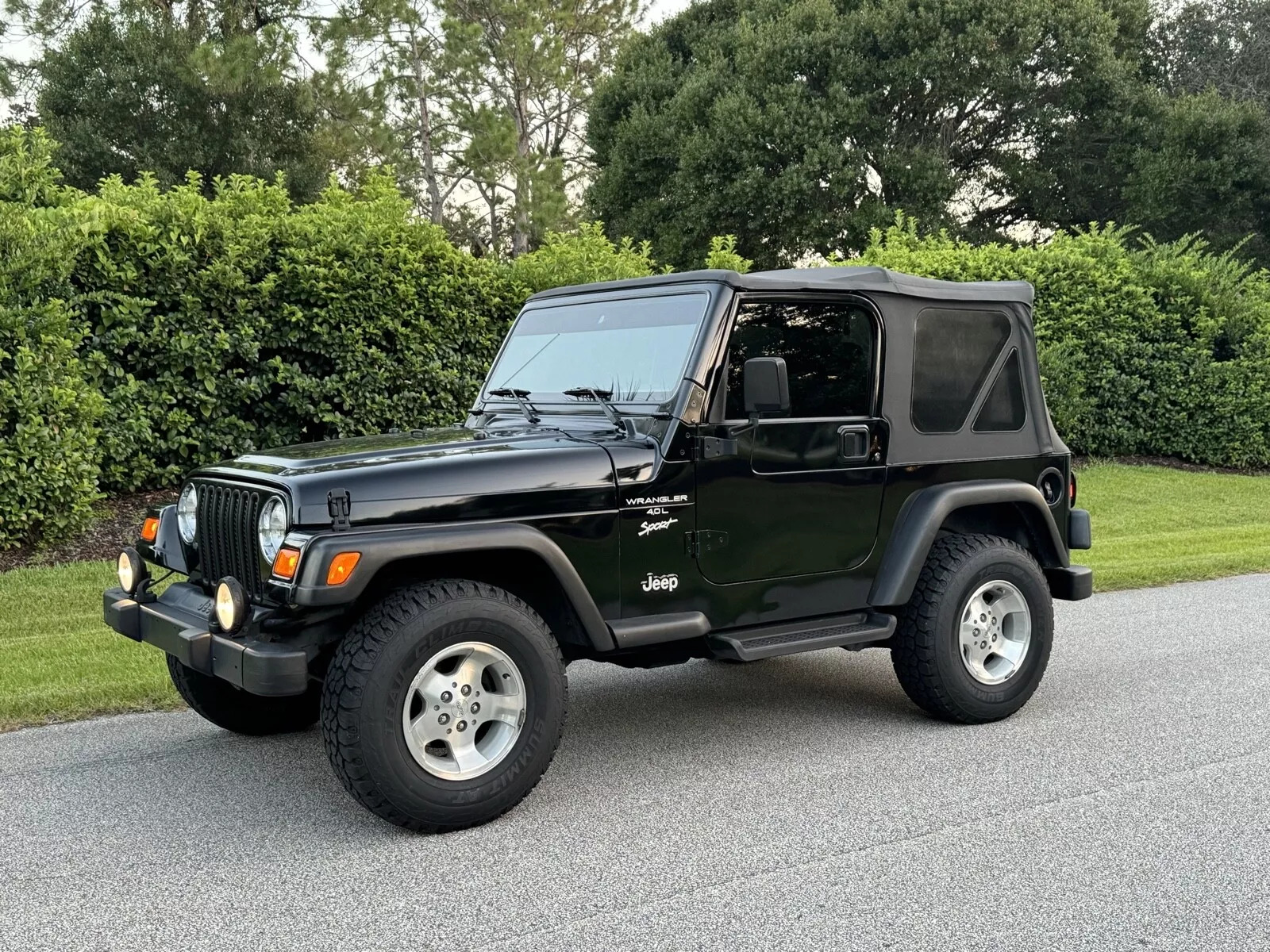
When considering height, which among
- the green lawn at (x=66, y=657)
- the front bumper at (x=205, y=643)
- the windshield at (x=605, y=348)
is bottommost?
the green lawn at (x=66, y=657)

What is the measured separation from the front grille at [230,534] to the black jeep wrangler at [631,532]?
0.05 ft

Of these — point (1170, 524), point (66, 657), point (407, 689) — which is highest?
point (407, 689)

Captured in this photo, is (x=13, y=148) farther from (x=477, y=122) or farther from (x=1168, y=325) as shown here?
(x=477, y=122)

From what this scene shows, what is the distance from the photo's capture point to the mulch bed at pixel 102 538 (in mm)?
8914

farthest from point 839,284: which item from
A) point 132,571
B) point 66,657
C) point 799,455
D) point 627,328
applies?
point 66,657

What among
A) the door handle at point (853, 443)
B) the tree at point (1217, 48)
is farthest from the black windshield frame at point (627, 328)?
the tree at point (1217, 48)

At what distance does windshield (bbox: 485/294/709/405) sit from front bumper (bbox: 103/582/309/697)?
68.4 inches

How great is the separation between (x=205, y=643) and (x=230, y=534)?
1.55 ft

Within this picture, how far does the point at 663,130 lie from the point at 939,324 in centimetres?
2379

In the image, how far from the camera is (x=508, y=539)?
427 cm

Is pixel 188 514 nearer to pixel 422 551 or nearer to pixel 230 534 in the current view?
pixel 230 534

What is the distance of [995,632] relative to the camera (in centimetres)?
566

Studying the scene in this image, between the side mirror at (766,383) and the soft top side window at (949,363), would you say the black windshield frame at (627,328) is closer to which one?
the side mirror at (766,383)

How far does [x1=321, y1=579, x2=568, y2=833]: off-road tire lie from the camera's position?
13.3ft
